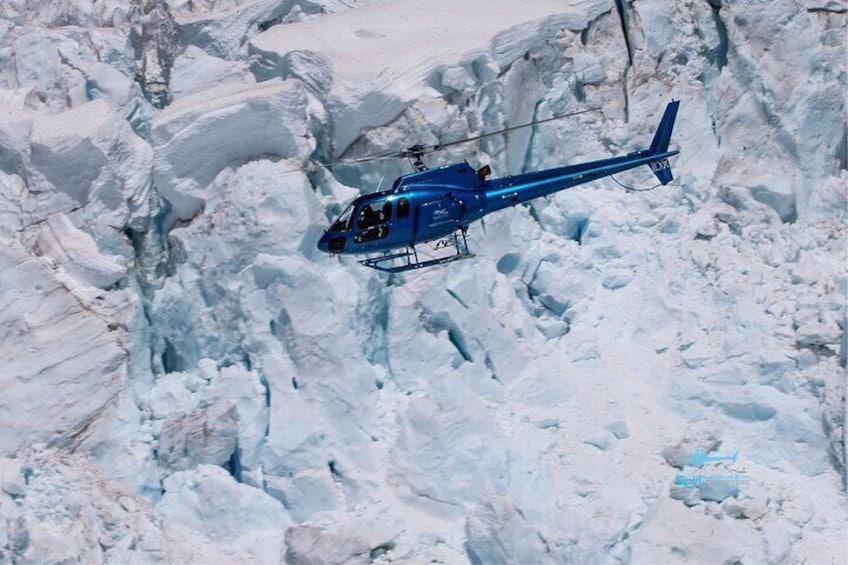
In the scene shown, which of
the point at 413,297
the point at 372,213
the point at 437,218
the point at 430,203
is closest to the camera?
the point at 372,213

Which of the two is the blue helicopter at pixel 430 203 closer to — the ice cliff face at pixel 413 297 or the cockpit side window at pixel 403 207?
the cockpit side window at pixel 403 207

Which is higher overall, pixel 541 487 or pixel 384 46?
pixel 384 46

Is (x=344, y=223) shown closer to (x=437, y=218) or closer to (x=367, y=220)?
(x=367, y=220)

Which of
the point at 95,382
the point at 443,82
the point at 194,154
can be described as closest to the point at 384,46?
the point at 443,82

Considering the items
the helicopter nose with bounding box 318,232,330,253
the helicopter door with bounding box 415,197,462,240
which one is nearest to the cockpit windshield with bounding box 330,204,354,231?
the helicopter nose with bounding box 318,232,330,253

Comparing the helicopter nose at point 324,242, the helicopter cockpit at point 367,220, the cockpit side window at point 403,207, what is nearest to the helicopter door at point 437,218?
the cockpit side window at point 403,207

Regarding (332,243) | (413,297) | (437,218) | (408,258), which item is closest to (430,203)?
(437,218)

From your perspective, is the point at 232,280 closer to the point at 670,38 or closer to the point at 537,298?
the point at 537,298

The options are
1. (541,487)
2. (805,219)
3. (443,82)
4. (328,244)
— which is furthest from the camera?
(805,219)
